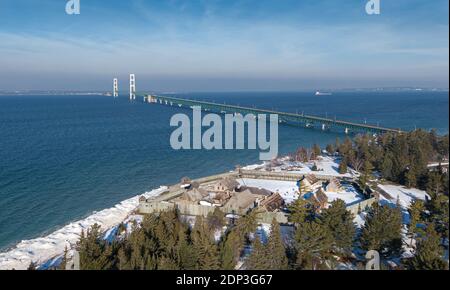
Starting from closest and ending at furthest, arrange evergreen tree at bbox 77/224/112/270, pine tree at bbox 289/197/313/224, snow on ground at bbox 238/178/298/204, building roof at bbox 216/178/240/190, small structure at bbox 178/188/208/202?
evergreen tree at bbox 77/224/112/270, pine tree at bbox 289/197/313/224, small structure at bbox 178/188/208/202, snow on ground at bbox 238/178/298/204, building roof at bbox 216/178/240/190

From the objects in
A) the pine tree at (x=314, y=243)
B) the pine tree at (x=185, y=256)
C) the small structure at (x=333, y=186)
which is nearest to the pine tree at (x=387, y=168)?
the small structure at (x=333, y=186)

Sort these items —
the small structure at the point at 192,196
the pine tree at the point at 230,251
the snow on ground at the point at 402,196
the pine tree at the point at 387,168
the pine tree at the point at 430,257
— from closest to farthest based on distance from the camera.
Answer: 1. the pine tree at the point at 430,257
2. the pine tree at the point at 230,251
3. the snow on ground at the point at 402,196
4. the small structure at the point at 192,196
5. the pine tree at the point at 387,168

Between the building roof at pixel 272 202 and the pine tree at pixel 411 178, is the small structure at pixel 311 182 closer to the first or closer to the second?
the building roof at pixel 272 202

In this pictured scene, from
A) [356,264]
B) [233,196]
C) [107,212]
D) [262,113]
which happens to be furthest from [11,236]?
[262,113]

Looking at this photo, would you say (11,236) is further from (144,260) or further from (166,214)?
(144,260)

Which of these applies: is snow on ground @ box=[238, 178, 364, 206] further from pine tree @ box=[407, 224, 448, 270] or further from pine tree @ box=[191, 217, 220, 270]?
pine tree @ box=[191, 217, 220, 270]

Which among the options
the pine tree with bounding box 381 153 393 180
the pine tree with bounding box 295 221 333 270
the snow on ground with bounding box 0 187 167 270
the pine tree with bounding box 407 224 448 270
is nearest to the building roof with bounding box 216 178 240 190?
the snow on ground with bounding box 0 187 167 270

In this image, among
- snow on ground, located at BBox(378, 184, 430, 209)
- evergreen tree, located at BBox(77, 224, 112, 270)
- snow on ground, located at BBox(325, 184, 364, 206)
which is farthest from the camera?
snow on ground, located at BBox(325, 184, 364, 206)
